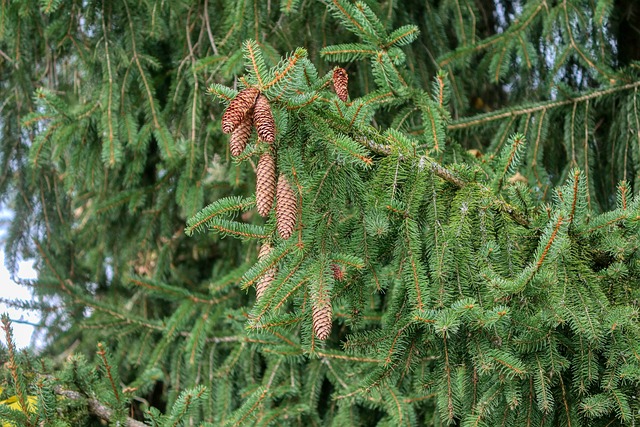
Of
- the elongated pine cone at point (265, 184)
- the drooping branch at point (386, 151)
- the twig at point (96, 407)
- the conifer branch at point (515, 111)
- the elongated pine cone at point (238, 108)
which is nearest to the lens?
the elongated pine cone at point (238, 108)

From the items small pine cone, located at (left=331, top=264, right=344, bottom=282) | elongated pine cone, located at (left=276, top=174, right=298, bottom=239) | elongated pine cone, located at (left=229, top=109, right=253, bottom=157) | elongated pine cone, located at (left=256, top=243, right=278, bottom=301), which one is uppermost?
elongated pine cone, located at (left=229, top=109, right=253, bottom=157)

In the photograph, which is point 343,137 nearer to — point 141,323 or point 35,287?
point 141,323

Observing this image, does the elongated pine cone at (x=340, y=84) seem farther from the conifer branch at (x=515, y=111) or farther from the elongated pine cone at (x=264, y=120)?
the conifer branch at (x=515, y=111)

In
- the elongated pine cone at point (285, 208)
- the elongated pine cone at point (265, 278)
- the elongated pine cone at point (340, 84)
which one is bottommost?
the elongated pine cone at point (265, 278)

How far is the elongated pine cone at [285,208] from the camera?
1671 mm

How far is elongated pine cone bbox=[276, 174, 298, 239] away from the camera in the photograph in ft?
5.48

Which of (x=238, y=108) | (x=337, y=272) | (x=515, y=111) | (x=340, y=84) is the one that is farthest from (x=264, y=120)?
(x=515, y=111)

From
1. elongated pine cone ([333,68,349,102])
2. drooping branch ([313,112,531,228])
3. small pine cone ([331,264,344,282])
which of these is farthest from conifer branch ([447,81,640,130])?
small pine cone ([331,264,344,282])

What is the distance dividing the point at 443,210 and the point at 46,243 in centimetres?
315

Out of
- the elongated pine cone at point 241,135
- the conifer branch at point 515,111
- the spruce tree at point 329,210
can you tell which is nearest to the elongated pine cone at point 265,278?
the spruce tree at point 329,210

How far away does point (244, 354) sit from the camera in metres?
3.60

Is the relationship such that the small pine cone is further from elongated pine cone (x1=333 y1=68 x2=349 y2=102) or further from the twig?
the twig

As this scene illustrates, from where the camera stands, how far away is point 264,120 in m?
1.60

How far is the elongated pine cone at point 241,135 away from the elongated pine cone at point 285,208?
15 cm
